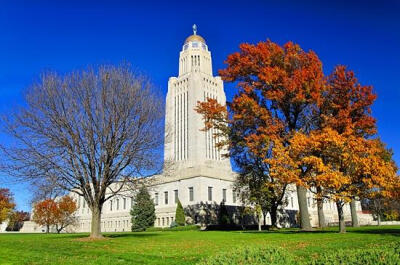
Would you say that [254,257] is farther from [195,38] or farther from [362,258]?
[195,38]

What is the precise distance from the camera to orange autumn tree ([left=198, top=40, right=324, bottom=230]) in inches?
826

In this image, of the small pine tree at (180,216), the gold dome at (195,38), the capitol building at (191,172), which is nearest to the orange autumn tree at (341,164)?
the capitol building at (191,172)

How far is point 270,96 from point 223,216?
25544mm

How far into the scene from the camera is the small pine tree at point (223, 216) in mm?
43000

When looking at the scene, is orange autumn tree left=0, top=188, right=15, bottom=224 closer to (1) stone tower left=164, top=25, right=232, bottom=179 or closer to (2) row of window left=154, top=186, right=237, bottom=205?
(2) row of window left=154, top=186, right=237, bottom=205

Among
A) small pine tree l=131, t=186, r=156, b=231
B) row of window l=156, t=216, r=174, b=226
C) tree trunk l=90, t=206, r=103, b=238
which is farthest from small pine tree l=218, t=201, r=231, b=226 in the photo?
tree trunk l=90, t=206, r=103, b=238

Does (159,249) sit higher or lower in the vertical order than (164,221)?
higher

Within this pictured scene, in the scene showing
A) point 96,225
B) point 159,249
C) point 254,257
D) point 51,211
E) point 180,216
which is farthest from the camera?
point 51,211

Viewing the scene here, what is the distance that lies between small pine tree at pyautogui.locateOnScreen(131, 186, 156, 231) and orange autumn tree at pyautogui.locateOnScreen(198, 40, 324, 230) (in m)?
26.0

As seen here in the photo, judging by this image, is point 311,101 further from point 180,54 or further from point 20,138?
point 180,54

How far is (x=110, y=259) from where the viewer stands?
9.25 metres

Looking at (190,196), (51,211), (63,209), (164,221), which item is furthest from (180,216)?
(51,211)

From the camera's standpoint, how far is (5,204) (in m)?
59.7

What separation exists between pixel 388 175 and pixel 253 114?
8.70m
